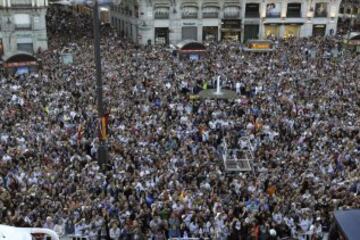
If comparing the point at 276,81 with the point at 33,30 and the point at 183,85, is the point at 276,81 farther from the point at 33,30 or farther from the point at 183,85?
the point at 33,30

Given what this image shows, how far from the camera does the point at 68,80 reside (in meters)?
34.2

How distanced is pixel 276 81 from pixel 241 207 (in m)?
18.7

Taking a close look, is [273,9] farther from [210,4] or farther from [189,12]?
[189,12]

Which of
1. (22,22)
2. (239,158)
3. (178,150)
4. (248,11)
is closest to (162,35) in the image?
(248,11)

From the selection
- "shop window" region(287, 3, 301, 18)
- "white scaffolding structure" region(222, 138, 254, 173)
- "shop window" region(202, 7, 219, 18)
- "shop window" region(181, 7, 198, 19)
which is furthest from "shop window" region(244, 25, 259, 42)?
"white scaffolding structure" region(222, 138, 254, 173)

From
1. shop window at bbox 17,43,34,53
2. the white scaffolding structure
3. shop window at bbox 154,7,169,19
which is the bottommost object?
the white scaffolding structure

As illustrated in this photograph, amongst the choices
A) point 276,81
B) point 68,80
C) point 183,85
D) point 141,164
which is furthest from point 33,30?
point 141,164

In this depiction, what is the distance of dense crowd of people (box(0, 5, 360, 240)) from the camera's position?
17359 mm

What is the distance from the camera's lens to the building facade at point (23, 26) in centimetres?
5188

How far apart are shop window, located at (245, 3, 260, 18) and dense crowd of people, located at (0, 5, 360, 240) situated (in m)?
22.5

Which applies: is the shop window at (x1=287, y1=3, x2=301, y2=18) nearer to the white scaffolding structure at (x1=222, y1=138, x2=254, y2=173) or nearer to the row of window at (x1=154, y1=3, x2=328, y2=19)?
the row of window at (x1=154, y1=3, x2=328, y2=19)

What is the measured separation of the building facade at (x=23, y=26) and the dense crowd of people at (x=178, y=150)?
47.2 ft

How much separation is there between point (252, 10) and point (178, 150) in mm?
42158

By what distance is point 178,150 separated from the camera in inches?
914
